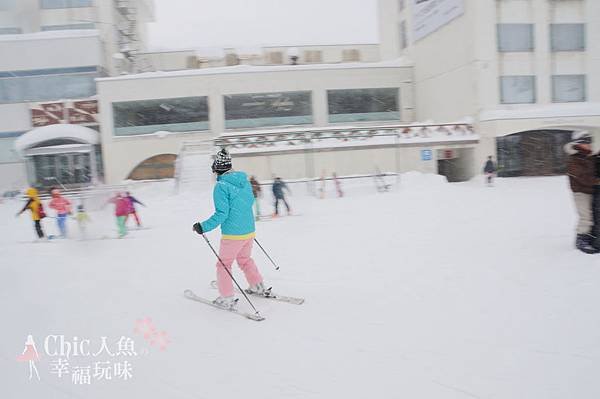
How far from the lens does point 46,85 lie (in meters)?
28.5

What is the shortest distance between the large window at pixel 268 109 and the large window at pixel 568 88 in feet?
→ 44.9

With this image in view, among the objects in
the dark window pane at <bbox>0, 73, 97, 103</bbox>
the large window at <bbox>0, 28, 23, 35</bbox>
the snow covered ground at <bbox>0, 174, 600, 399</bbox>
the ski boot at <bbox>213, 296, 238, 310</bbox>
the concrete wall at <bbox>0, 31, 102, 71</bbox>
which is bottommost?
the snow covered ground at <bbox>0, 174, 600, 399</bbox>

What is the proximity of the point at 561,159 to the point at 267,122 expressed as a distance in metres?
17.0

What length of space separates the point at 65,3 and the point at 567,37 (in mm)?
31839

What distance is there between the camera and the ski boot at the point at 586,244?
6.13m

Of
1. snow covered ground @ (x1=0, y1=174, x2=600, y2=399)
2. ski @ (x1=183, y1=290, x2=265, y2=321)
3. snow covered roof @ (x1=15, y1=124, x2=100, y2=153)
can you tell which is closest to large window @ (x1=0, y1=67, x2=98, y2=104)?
snow covered roof @ (x1=15, y1=124, x2=100, y2=153)

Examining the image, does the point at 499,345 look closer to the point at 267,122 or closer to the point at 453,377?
the point at 453,377

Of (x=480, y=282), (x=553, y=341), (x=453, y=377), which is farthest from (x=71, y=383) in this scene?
(x=480, y=282)

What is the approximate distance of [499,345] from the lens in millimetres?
3828

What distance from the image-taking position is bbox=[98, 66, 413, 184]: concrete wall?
26.8 metres

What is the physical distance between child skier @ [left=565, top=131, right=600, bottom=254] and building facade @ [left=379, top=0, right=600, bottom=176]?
1736 centimetres

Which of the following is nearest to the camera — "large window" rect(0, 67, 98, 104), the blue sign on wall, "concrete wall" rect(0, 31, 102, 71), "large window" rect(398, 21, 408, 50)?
the blue sign on wall

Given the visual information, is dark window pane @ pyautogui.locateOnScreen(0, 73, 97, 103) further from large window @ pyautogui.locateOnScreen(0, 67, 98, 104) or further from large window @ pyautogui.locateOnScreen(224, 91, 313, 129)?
large window @ pyautogui.locateOnScreen(224, 91, 313, 129)

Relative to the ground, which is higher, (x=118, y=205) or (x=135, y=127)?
(x=135, y=127)
